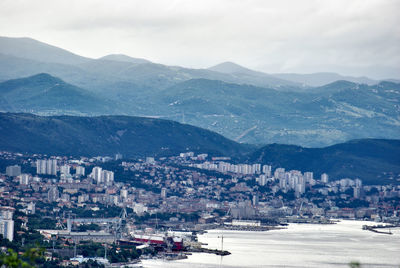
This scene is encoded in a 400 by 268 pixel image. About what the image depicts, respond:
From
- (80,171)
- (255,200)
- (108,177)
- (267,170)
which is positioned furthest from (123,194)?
(267,170)

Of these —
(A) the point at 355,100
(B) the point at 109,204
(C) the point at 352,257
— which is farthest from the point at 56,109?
(C) the point at 352,257

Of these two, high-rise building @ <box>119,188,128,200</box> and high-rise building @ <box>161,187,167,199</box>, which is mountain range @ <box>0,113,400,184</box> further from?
high-rise building @ <box>119,188,128,200</box>

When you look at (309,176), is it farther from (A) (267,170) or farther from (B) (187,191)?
(B) (187,191)

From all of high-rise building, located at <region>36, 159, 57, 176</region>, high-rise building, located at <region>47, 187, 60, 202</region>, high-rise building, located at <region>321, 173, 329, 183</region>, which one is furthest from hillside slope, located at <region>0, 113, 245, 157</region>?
high-rise building, located at <region>47, 187, 60, 202</region>

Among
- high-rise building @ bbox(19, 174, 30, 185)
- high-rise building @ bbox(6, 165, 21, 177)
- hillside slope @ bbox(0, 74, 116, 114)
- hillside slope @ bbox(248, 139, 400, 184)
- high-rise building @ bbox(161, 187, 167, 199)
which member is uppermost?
hillside slope @ bbox(0, 74, 116, 114)

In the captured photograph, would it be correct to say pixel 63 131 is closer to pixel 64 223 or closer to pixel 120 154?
pixel 120 154

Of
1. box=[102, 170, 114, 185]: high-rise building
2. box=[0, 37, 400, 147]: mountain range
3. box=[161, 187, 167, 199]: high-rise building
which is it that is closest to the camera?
box=[161, 187, 167, 199]: high-rise building

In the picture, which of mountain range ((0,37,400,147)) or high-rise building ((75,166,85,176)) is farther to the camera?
mountain range ((0,37,400,147))
